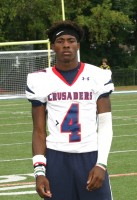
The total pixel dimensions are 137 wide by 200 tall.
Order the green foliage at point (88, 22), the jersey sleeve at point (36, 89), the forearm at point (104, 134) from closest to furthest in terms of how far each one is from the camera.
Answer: the forearm at point (104, 134) < the jersey sleeve at point (36, 89) < the green foliage at point (88, 22)

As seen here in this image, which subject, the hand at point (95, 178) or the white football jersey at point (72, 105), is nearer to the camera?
the hand at point (95, 178)

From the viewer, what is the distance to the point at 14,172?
9.74 metres

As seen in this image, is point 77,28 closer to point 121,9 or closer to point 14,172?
point 14,172

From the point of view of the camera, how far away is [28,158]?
36.2 ft

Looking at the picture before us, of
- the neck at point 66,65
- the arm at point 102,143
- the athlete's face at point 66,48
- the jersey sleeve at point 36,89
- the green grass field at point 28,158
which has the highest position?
the athlete's face at point 66,48

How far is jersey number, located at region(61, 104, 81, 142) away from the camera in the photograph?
181 inches

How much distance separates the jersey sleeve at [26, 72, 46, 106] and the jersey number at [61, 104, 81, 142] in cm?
20

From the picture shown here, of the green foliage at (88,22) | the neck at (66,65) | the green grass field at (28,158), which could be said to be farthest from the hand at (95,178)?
the green foliage at (88,22)

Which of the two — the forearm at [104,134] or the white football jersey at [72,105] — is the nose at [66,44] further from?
the forearm at [104,134]

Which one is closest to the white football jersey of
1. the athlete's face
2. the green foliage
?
the athlete's face

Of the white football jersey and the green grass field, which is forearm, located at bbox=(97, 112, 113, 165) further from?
the green grass field

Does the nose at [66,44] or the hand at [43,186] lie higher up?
the nose at [66,44]

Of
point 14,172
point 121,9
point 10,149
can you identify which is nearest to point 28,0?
point 121,9

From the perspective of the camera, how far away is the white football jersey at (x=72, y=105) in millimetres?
4602
